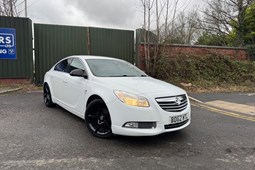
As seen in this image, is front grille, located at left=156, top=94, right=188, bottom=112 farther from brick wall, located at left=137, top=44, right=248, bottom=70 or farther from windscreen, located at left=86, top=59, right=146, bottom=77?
brick wall, located at left=137, top=44, right=248, bottom=70

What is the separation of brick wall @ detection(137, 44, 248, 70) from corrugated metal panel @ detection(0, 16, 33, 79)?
4.88m

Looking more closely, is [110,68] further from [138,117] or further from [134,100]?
[138,117]

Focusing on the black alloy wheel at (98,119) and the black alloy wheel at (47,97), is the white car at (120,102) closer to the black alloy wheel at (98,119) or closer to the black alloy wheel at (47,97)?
the black alloy wheel at (98,119)

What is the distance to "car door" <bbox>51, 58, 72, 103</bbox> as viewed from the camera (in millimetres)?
5262

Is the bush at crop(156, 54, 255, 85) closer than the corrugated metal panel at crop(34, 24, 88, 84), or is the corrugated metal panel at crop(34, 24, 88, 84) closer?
the corrugated metal panel at crop(34, 24, 88, 84)

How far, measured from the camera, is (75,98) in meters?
4.69

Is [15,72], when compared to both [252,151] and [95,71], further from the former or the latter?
[252,151]

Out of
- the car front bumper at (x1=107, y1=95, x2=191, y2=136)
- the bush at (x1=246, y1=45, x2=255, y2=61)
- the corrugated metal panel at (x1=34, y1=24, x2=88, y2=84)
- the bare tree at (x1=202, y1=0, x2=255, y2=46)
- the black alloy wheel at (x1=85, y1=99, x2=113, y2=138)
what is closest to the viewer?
the car front bumper at (x1=107, y1=95, x2=191, y2=136)

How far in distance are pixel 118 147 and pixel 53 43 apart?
7.34 m

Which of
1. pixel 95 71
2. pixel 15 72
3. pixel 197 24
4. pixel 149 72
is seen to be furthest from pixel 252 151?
pixel 197 24

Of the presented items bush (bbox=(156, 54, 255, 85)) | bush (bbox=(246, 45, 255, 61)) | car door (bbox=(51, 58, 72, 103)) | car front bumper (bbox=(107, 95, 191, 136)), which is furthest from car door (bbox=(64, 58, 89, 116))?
bush (bbox=(246, 45, 255, 61))

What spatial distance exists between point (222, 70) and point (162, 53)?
141 inches

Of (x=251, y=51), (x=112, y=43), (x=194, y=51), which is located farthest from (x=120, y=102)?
(x=251, y=51)

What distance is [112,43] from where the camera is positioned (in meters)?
10.6
